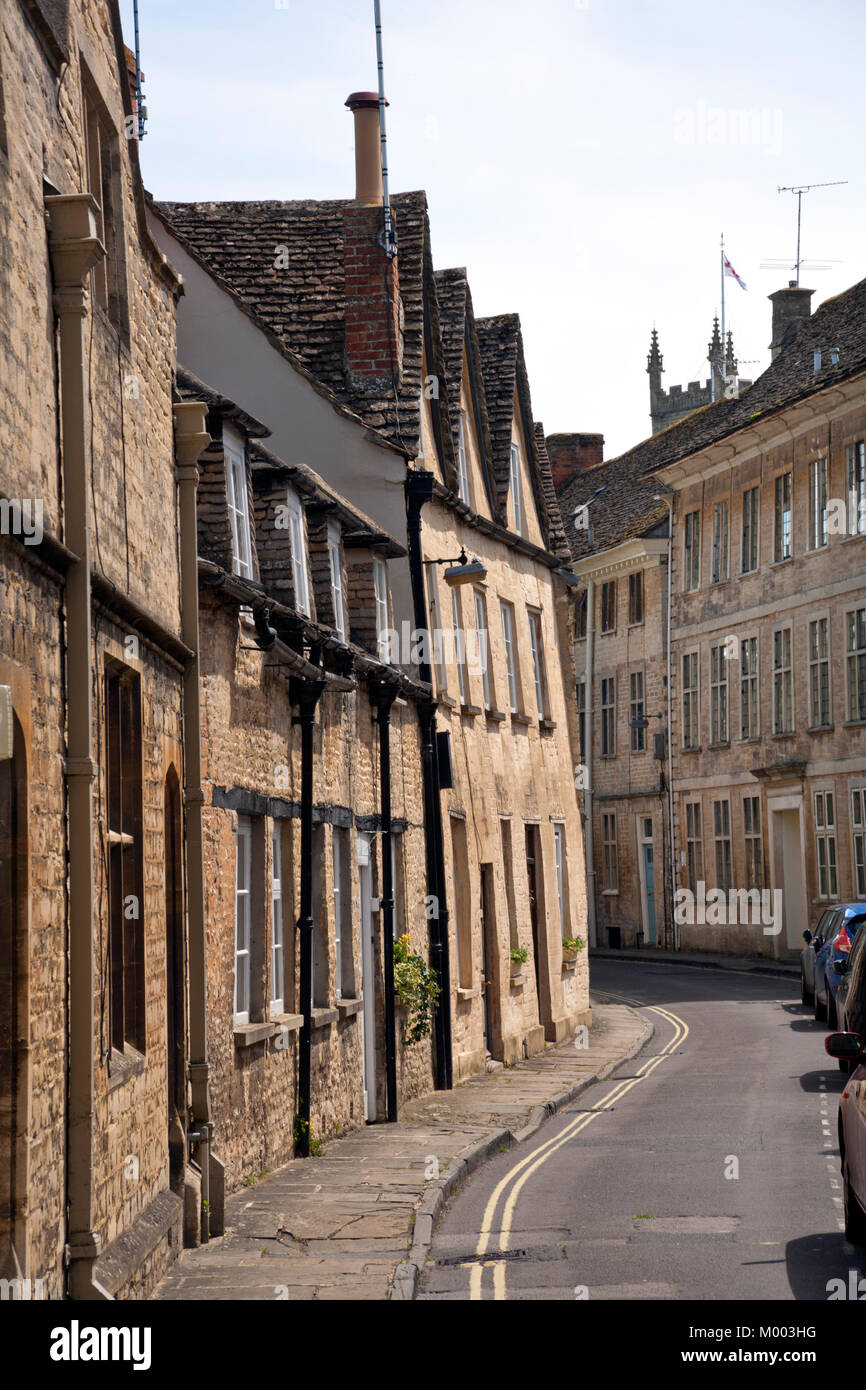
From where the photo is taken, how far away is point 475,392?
Result: 25750 millimetres

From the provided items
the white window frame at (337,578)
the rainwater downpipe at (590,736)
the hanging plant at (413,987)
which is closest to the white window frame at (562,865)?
the hanging plant at (413,987)

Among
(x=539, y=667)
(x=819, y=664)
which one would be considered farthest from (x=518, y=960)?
(x=819, y=664)

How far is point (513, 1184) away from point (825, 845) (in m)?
A: 26.0

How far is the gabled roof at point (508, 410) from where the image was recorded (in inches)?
1054

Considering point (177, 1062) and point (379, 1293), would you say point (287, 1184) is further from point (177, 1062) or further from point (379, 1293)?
point (379, 1293)

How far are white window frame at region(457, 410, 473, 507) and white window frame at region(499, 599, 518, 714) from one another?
7.24 ft

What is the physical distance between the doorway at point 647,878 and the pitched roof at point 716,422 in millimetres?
7876

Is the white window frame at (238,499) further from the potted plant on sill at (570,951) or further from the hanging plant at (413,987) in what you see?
the potted plant on sill at (570,951)

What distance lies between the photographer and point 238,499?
1451 centimetres

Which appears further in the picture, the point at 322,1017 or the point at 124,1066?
the point at 322,1017

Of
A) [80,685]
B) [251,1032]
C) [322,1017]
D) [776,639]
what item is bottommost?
[322,1017]

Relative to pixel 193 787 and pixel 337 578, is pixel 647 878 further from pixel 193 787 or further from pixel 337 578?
pixel 193 787
